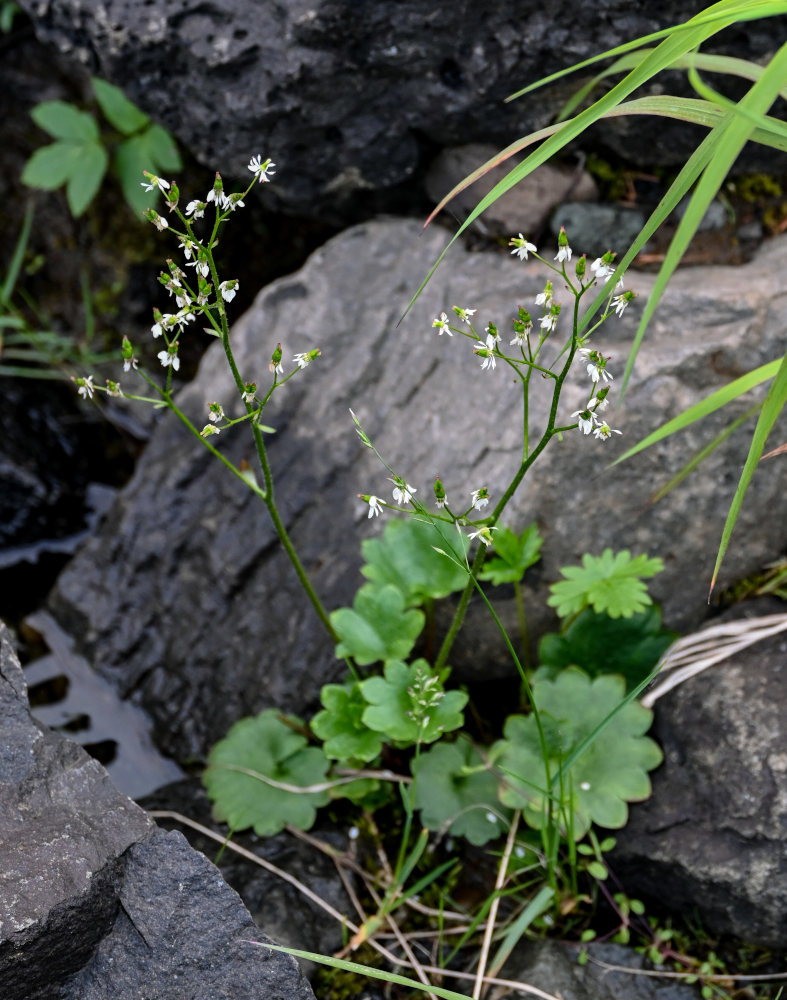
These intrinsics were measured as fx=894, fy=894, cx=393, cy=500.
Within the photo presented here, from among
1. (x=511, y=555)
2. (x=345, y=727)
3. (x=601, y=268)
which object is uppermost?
(x=601, y=268)

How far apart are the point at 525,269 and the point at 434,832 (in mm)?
1691

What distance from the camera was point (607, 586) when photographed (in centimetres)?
222

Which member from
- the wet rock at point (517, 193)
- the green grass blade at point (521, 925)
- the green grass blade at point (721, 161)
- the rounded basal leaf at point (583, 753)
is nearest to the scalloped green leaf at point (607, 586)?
A: the rounded basal leaf at point (583, 753)

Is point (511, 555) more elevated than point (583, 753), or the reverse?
point (511, 555)

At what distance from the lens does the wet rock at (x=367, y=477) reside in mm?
2465

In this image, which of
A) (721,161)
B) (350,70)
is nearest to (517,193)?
(350,70)

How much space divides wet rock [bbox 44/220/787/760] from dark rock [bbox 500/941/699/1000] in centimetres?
76

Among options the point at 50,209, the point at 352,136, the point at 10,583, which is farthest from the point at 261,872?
the point at 50,209

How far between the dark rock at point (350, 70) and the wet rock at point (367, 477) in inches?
13.4

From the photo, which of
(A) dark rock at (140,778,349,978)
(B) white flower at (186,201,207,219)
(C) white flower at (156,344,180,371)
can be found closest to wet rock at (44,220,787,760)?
(A) dark rock at (140,778,349,978)

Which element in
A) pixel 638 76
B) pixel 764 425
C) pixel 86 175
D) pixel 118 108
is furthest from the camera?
pixel 86 175

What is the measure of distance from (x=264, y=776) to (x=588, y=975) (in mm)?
927

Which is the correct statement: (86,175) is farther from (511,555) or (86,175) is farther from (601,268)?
(601,268)

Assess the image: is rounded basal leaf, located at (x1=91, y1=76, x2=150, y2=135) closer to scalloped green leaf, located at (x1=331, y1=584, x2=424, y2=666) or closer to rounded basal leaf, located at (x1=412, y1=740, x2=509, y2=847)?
scalloped green leaf, located at (x1=331, y1=584, x2=424, y2=666)
